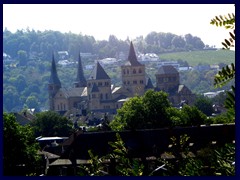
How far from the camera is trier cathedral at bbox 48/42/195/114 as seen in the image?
8119cm

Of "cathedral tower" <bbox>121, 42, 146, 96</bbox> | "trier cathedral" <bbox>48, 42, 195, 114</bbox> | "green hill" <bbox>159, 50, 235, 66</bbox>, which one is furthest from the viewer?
"green hill" <bbox>159, 50, 235, 66</bbox>

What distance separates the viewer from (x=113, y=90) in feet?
275

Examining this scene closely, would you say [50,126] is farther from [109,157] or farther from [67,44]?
[67,44]

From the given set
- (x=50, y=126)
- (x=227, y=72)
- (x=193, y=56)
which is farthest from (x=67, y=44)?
(x=227, y=72)

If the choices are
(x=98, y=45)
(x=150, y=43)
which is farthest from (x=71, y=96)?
(x=150, y=43)

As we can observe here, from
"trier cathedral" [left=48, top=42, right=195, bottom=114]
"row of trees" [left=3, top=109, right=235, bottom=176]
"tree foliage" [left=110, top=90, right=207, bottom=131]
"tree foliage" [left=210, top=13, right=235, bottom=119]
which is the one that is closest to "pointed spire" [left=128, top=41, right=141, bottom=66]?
"trier cathedral" [left=48, top=42, right=195, bottom=114]

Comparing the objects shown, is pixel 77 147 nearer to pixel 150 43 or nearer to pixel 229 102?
pixel 229 102

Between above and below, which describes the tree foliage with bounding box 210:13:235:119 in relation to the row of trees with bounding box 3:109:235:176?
above

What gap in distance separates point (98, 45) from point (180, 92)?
1220 inches

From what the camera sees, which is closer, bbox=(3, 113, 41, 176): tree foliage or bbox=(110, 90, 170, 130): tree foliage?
bbox=(3, 113, 41, 176): tree foliage

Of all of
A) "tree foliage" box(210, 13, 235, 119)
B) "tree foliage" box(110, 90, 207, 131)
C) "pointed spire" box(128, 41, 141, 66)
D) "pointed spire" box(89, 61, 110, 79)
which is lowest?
"tree foliage" box(110, 90, 207, 131)

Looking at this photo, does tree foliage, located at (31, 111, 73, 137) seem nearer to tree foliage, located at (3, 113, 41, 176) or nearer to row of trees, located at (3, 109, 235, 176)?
row of trees, located at (3, 109, 235, 176)

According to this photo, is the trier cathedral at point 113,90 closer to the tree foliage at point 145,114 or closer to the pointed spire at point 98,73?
the pointed spire at point 98,73

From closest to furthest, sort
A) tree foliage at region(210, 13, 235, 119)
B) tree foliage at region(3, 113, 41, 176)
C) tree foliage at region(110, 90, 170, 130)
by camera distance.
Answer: tree foliage at region(210, 13, 235, 119), tree foliage at region(3, 113, 41, 176), tree foliage at region(110, 90, 170, 130)
